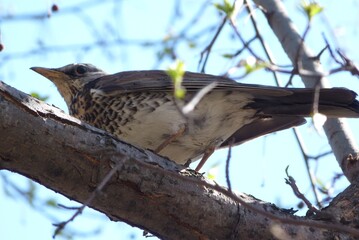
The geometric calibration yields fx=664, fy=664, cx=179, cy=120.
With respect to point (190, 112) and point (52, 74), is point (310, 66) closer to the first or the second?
point (190, 112)

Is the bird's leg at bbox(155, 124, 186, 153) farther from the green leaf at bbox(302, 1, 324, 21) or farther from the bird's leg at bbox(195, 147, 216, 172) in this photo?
the green leaf at bbox(302, 1, 324, 21)

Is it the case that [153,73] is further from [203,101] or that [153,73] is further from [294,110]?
[294,110]

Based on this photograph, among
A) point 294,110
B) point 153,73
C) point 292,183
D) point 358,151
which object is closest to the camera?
point 292,183

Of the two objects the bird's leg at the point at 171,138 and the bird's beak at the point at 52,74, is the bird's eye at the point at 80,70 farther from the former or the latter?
the bird's leg at the point at 171,138

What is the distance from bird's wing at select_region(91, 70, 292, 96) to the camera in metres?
4.36

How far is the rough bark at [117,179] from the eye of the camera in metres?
2.83

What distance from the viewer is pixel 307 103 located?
172 inches

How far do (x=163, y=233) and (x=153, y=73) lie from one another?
1826 millimetres

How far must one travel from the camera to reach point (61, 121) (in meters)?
2.96

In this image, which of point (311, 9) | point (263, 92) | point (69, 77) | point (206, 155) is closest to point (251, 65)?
point (311, 9)

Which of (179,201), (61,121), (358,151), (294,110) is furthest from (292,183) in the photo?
(294,110)

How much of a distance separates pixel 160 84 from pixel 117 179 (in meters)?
1.63

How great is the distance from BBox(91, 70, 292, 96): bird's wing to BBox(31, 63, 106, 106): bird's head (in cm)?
50

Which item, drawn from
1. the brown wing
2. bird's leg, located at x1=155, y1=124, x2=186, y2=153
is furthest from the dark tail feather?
bird's leg, located at x1=155, y1=124, x2=186, y2=153
